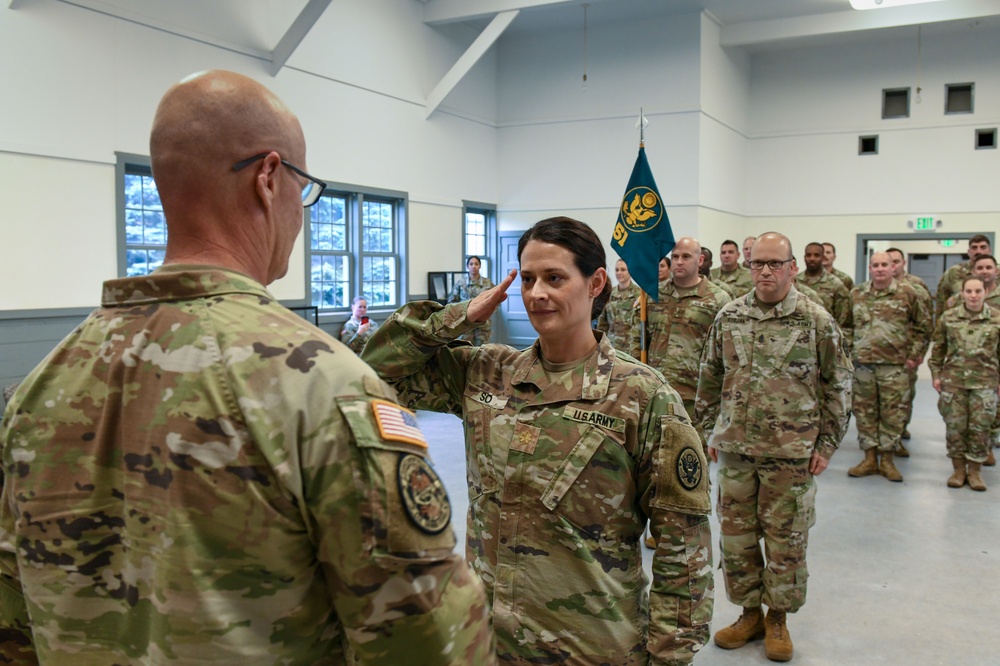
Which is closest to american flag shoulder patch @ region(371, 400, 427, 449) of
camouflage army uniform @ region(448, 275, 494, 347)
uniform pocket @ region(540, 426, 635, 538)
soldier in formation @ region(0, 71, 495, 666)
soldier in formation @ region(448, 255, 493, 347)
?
Result: soldier in formation @ region(0, 71, 495, 666)

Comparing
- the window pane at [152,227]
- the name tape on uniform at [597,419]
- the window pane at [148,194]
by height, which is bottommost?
the name tape on uniform at [597,419]

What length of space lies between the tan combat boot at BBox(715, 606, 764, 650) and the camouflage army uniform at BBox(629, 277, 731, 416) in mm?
1459

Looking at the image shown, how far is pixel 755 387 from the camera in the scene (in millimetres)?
3387

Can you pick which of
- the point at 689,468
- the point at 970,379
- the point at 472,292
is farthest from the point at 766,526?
the point at 472,292

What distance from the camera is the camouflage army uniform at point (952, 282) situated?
8266mm

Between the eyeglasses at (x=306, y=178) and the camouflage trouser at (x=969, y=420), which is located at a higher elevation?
the eyeglasses at (x=306, y=178)

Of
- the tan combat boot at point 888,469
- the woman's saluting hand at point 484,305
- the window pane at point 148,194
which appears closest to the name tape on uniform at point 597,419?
the woman's saluting hand at point 484,305

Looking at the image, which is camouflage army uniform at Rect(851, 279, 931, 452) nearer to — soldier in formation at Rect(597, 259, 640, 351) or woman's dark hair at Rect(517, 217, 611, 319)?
soldier in formation at Rect(597, 259, 640, 351)

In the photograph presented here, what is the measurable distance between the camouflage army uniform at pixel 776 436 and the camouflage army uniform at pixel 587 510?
1710 millimetres

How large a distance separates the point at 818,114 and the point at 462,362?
39.7 ft

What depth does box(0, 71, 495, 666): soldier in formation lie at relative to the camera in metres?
0.86

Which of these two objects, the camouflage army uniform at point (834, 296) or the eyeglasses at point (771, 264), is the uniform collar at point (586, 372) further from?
the camouflage army uniform at point (834, 296)

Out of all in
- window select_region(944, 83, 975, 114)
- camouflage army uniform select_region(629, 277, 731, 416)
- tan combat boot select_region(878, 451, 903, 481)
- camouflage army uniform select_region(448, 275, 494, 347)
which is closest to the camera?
camouflage army uniform select_region(629, 277, 731, 416)

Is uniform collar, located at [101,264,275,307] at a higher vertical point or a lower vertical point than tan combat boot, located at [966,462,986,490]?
higher
